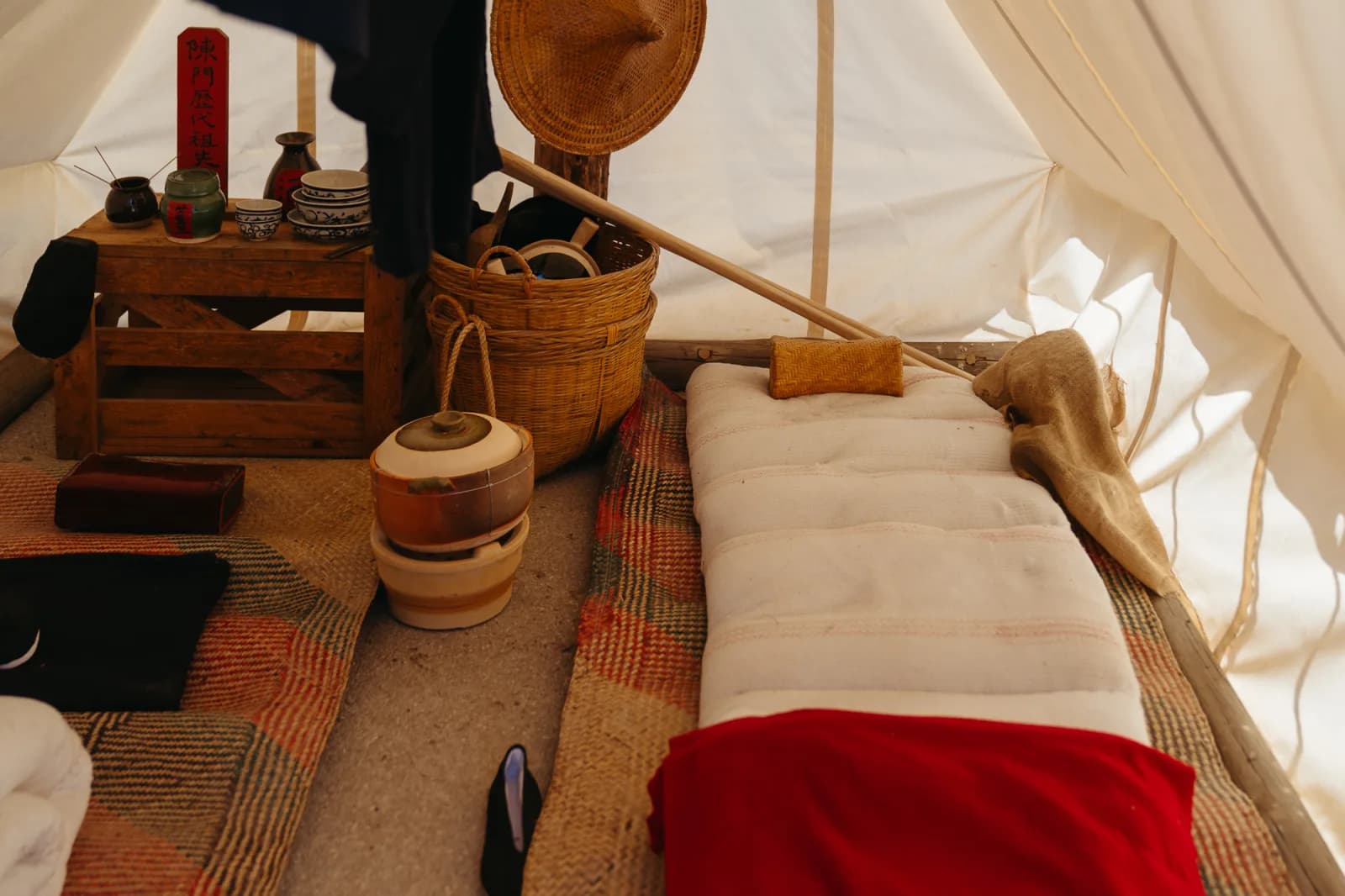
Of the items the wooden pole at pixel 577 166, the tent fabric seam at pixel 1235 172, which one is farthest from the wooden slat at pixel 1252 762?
the wooden pole at pixel 577 166

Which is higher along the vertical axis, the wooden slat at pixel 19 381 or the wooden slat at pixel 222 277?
the wooden slat at pixel 222 277

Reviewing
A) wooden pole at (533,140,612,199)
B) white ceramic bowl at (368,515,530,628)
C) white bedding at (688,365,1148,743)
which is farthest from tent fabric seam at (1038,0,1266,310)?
white ceramic bowl at (368,515,530,628)

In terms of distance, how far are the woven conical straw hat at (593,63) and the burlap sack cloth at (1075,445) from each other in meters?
0.97

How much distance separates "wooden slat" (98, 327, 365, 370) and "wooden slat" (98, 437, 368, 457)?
16cm

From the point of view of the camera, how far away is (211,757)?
4.94 feet

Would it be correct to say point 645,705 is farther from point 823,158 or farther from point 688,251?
point 823,158

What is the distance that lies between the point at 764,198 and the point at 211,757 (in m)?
2.14

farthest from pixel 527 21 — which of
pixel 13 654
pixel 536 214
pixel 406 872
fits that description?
pixel 406 872

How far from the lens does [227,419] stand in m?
2.41

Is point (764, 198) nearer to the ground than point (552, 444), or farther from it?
farther from it

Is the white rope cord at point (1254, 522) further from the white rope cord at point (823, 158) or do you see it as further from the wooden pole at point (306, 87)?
the wooden pole at point (306, 87)

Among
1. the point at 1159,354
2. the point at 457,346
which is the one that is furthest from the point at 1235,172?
the point at 457,346

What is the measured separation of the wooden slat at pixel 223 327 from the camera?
91.6 inches

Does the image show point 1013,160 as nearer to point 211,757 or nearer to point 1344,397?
point 1344,397
